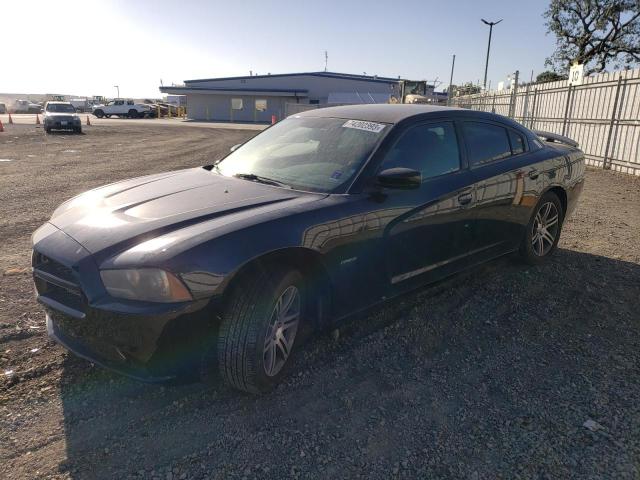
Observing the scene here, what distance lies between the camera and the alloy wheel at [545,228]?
4926 millimetres

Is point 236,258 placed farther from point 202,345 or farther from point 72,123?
point 72,123

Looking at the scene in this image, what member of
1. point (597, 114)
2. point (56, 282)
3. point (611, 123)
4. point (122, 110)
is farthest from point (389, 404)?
point (122, 110)

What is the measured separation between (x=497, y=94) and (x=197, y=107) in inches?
1569

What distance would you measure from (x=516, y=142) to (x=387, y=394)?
294 centimetres

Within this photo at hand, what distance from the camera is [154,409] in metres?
2.69

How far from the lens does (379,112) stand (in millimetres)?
3820

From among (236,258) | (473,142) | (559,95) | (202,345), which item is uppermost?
(559,95)

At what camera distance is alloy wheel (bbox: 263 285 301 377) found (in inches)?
107

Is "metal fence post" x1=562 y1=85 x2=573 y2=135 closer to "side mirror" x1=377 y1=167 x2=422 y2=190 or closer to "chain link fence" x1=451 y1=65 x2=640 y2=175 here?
"chain link fence" x1=451 y1=65 x2=640 y2=175

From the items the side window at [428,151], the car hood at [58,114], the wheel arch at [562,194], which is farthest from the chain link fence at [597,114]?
the car hood at [58,114]

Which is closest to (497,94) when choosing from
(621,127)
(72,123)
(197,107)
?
(621,127)

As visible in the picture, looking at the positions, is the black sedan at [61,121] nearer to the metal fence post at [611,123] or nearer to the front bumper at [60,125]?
the front bumper at [60,125]

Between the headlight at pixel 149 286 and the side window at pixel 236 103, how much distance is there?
5241 centimetres

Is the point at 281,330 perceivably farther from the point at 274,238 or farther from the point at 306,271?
the point at 274,238
